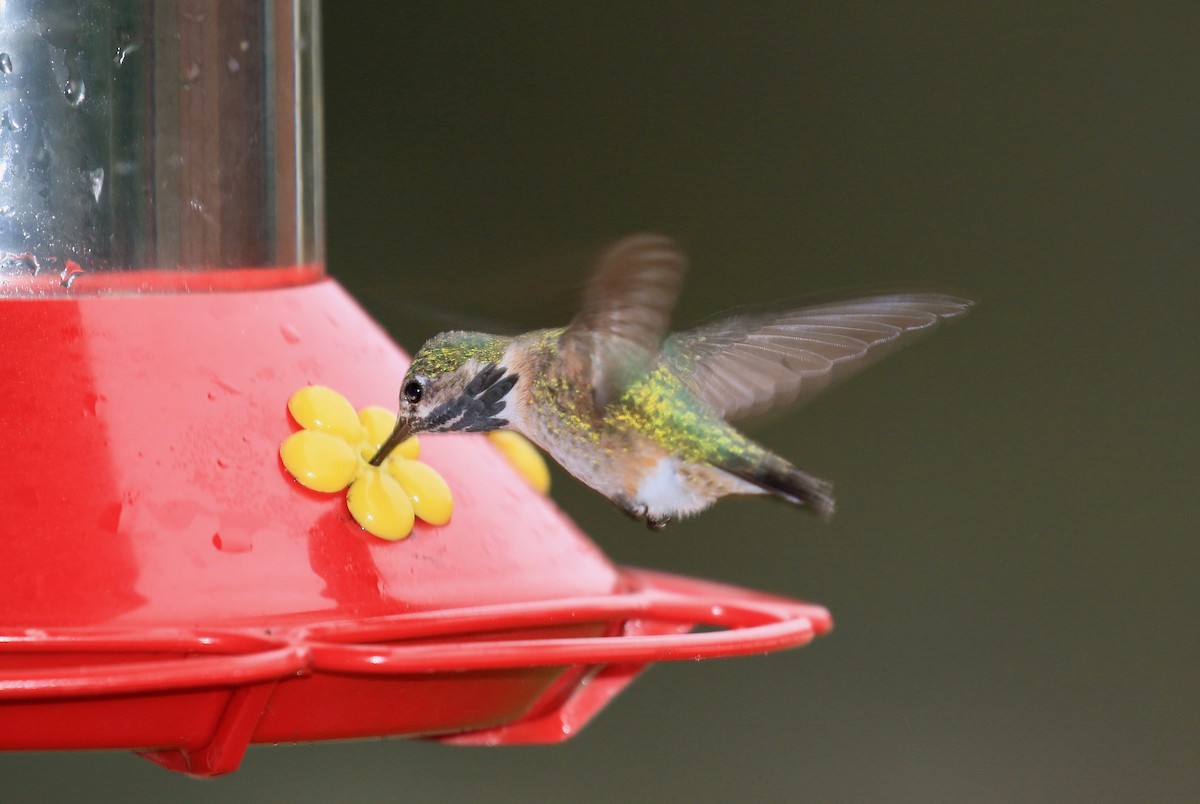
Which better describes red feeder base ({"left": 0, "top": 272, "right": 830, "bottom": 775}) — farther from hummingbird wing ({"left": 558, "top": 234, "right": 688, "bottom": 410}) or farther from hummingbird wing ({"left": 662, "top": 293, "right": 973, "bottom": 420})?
hummingbird wing ({"left": 662, "top": 293, "right": 973, "bottom": 420})

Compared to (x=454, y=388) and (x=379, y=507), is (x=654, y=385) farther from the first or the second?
(x=379, y=507)

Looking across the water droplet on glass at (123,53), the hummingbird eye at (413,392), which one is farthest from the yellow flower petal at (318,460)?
the water droplet on glass at (123,53)

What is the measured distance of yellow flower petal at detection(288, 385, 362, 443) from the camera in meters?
A: 1.84

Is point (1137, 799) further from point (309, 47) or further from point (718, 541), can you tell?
point (309, 47)

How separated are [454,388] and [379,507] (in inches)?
7.7

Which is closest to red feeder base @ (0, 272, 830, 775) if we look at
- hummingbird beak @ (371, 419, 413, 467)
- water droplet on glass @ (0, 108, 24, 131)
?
hummingbird beak @ (371, 419, 413, 467)

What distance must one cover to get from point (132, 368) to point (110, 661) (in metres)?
0.37

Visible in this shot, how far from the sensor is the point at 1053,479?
20.6 ft

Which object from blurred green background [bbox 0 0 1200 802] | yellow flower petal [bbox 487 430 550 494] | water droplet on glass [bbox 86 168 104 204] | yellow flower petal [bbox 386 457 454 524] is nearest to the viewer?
yellow flower petal [bbox 386 457 454 524]

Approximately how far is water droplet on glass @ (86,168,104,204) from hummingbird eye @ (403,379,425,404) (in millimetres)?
466

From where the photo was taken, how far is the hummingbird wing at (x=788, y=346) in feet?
7.08

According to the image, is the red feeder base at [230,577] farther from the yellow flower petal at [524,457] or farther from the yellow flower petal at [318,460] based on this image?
the yellow flower petal at [524,457]

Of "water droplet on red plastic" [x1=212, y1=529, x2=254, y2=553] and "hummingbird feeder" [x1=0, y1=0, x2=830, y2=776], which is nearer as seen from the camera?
"hummingbird feeder" [x1=0, y1=0, x2=830, y2=776]

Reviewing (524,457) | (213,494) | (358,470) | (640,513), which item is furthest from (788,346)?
(213,494)
